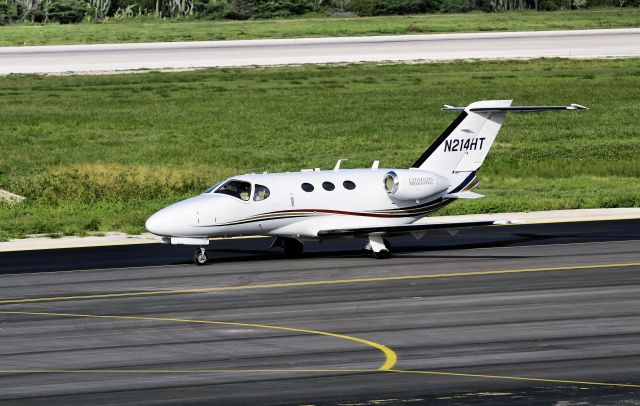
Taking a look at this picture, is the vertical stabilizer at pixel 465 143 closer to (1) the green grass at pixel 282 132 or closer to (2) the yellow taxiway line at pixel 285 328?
(1) the green grass at pixel 282 132

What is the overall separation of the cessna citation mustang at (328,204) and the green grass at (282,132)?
9.04m

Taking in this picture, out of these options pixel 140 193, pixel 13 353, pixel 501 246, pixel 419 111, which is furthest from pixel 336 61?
pixel 13 353

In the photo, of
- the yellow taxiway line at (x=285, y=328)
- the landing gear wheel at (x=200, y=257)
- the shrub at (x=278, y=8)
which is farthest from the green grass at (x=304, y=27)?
the yellow taxiway line at (x=285, y=328)

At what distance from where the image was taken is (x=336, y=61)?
332ft

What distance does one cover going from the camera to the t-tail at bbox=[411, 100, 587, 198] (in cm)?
3675

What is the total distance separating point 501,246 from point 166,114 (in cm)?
3876

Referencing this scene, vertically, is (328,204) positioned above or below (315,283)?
above

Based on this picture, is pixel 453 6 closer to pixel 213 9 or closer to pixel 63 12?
pixel 213 9

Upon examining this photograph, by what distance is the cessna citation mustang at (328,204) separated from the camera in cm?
→ 3403

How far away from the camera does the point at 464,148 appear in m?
37.0

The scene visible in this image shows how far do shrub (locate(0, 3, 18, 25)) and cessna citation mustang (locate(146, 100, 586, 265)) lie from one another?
127788 mm

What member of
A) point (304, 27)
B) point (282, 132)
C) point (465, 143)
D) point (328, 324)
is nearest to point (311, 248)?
point (465, 143)

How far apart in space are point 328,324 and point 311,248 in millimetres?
12445

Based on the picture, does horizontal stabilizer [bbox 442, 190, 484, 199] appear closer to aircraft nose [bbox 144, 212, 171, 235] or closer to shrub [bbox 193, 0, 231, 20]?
aircraft nose [bbox 144, 212, 171, 235]
